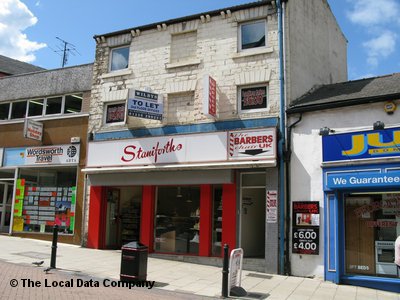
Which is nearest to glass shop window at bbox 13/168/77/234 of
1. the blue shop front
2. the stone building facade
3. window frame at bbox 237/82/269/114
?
the stone building facade

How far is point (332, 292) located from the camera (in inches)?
388

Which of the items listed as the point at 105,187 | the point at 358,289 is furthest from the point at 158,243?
the point at 358,289

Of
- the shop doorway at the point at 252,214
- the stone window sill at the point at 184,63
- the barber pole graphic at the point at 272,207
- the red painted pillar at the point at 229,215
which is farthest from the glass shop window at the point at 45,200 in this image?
the barber pole graphic at the point at 272,207

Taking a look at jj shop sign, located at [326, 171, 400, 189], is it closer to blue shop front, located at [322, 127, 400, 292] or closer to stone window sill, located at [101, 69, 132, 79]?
blue shop front, located at [322, 127, 400, 292]

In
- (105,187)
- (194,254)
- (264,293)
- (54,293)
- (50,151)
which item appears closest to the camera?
(54,293)

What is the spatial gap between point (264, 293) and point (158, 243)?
583cm

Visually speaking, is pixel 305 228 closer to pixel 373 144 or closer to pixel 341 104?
pixel 373 144

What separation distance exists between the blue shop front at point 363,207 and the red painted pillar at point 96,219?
8089 millimetres

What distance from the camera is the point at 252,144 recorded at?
12.4m

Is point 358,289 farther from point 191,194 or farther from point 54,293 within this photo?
point 54,293

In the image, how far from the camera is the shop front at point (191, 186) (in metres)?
12.7

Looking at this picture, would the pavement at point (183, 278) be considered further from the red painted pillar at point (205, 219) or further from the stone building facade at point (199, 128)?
the stone building facade at point (199, 128)

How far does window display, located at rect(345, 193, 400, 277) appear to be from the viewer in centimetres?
1068

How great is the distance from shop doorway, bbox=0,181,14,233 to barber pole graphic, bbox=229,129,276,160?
11.0 metres
